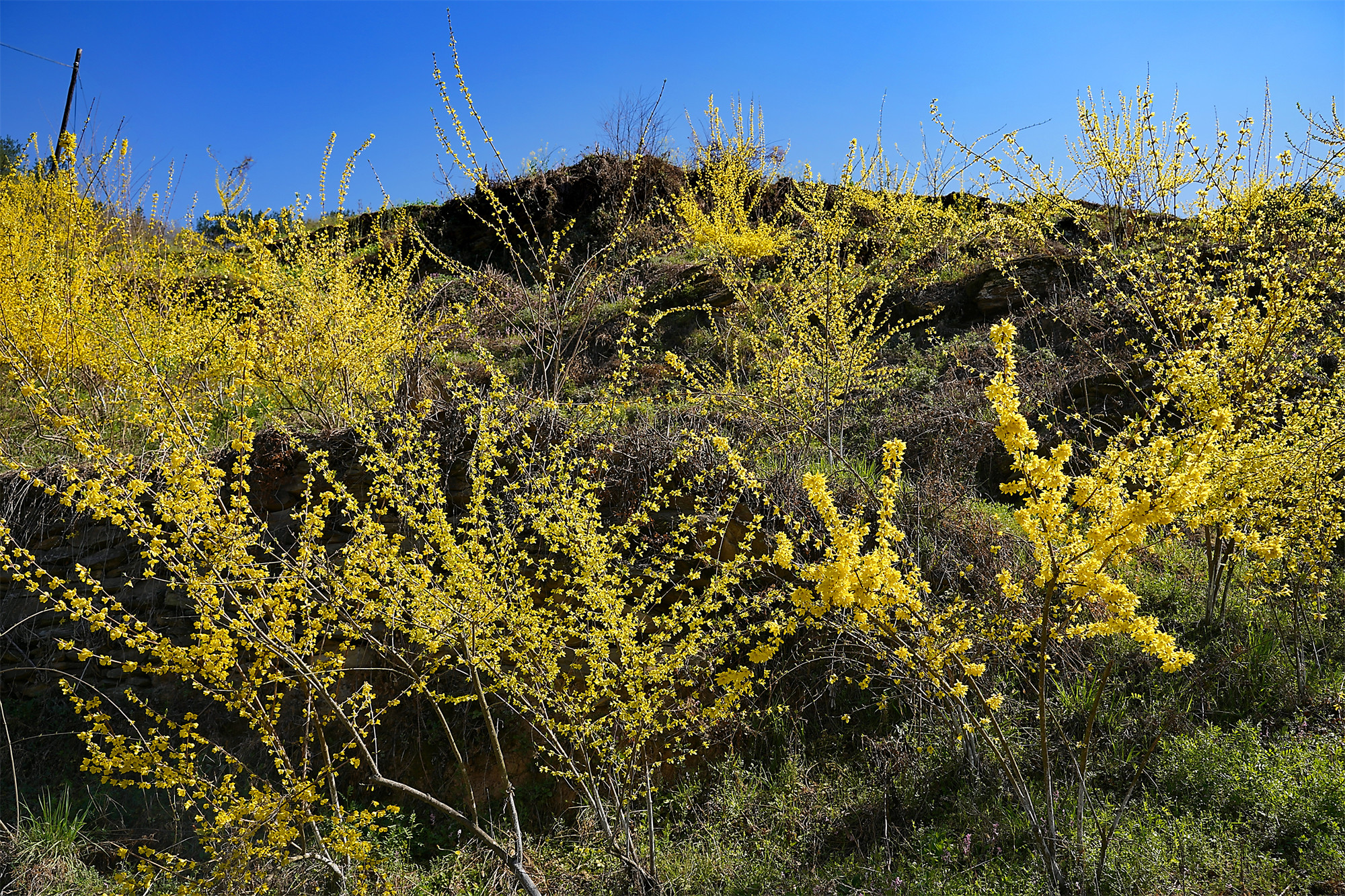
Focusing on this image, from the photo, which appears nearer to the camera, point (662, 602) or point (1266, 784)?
point (1266, 784)

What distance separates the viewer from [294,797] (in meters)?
2.87

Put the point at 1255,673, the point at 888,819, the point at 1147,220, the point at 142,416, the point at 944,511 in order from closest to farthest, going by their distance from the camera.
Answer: the point at 142,416
the point at 888,819
the point at 1255,673
the point at 944,511
the point at 1147,220

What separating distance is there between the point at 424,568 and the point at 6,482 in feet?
14.6

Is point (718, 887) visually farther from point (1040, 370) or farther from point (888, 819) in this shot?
point (1040, 370)

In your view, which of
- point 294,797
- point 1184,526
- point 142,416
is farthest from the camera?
point 1184,526

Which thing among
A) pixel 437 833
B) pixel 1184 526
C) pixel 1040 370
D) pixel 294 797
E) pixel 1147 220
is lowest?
pixel 437 833

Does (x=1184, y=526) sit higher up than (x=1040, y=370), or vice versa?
(x=1040, y=370)

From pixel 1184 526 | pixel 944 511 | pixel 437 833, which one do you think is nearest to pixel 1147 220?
pixel 1184 526

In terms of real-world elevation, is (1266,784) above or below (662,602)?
below

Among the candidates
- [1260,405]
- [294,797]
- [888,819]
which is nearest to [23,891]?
[294,797]

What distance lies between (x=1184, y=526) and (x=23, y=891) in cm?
726

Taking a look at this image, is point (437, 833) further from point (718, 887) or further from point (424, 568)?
point (424, 568)

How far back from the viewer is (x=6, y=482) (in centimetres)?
511

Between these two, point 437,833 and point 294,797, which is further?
point 437,833
